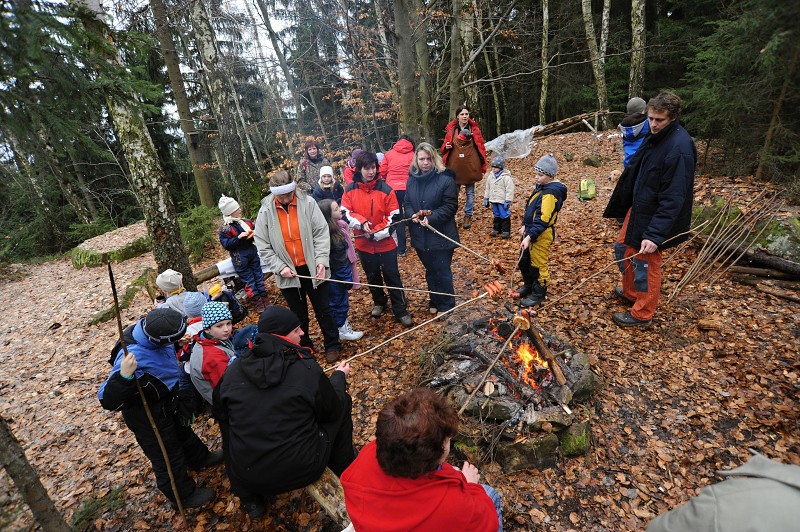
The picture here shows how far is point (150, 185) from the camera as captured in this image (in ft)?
17.6

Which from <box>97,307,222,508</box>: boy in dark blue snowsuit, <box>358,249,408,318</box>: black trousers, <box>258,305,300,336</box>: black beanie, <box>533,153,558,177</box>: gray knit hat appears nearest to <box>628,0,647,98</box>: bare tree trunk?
<box>533,153,558,177</box>: gray knit hat

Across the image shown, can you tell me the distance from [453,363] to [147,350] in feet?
9.19

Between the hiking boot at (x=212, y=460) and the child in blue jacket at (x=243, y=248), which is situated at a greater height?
the child in blue jacket at (x=243, y=248)

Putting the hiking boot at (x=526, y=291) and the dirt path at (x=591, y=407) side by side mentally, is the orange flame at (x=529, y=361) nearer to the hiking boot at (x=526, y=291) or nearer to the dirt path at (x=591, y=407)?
the dirt path at (x=591, y=407)

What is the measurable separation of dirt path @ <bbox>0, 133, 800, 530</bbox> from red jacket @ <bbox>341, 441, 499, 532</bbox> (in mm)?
1335

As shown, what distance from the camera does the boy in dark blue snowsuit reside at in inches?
103

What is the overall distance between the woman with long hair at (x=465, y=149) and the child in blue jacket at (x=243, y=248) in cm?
408

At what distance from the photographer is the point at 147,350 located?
9.42 feet

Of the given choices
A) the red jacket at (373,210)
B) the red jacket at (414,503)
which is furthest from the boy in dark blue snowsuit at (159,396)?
the red jacket at (373,210)

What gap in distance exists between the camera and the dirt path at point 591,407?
2865 mm

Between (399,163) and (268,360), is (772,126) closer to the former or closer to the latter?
(399,163)

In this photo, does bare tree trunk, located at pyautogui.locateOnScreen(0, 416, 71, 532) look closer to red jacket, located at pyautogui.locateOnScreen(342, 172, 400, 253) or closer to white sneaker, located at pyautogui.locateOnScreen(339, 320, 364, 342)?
white sneaker, located at pyautogui.locateOnScreen(339, 320, 364, 342)

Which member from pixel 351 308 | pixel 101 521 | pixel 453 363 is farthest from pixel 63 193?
pixel 453 363

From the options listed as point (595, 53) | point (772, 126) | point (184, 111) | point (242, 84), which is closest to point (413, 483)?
point (772, 126)
